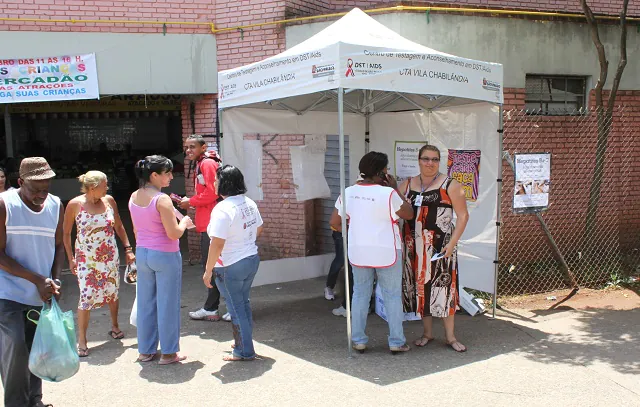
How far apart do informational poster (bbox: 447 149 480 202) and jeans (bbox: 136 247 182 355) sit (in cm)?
310

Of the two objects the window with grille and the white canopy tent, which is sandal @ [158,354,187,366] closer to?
the white canopy tent

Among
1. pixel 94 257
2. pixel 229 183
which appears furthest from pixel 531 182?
pixel 94 257

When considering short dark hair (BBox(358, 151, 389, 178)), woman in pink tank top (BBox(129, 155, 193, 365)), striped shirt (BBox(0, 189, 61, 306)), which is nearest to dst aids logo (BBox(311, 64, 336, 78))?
short dark hair (BBox(358, 151, 389, 178))

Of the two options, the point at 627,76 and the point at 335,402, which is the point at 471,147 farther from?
the point at 627,76

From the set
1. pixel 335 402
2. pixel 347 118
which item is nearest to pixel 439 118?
pixel 347 118

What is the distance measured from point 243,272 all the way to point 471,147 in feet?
9.39

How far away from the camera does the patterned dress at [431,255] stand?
528 cm

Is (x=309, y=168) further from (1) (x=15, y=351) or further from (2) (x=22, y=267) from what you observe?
(1) (x=15, y=351)

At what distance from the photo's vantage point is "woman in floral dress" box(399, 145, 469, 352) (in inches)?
206

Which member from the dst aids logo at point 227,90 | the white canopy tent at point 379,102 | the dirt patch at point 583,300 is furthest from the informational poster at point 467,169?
the dst aids logo at point 227,90

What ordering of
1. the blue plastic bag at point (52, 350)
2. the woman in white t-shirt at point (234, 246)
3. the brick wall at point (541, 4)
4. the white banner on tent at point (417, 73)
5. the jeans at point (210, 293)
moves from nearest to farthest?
→ the blue plastic bag at point (52, 350)
the woman in white t-shirt at point (234, 246)
the white banner on tent at point (417, 73)
the jeans at point (210, 293)
the brick wall at point (541, 4)

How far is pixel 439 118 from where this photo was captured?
21.9ft

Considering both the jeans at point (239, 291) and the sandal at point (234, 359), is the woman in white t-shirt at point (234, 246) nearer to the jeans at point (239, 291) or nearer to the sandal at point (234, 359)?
the jeans at point (239, 291)

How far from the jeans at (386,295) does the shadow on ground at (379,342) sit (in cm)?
25
